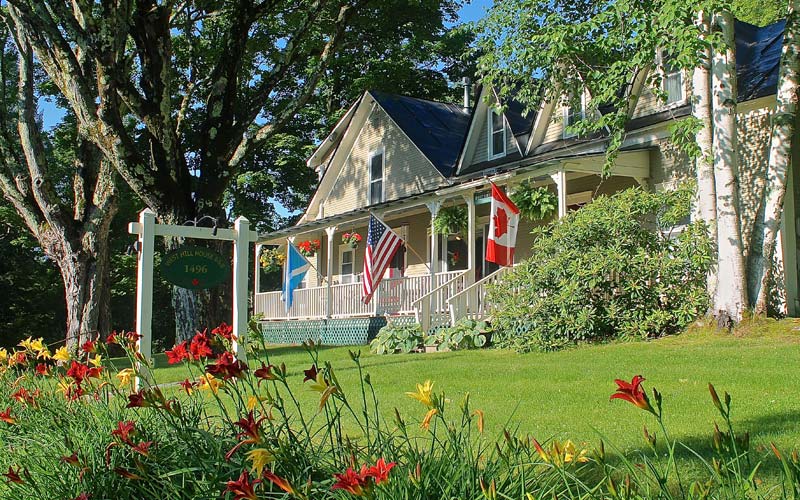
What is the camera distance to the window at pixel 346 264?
85.4 feet

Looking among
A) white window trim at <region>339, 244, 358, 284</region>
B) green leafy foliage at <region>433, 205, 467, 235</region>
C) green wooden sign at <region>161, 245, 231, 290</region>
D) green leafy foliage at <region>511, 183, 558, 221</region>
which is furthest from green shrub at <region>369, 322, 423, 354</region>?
white window trim at <region>339, 244, 358, 284</region>

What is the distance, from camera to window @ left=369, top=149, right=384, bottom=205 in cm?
2450

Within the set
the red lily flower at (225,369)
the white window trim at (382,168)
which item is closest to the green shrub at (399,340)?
the white window trim at (382,168)

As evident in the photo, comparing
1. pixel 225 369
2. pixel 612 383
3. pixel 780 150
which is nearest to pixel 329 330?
pixel 780 150

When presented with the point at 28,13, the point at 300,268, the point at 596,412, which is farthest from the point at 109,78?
the point at 300,268

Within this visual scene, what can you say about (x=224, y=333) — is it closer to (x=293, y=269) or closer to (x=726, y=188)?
(x=726, y=188)

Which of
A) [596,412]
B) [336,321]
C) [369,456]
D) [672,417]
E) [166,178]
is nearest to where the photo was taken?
[369,456]

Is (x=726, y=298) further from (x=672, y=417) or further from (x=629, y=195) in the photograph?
(x=672, y=417)

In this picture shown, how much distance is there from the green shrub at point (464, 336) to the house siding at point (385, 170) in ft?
26.2

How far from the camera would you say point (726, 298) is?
11492 mm

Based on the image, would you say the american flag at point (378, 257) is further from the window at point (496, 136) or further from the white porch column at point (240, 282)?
the white porch column at point (240, 282)

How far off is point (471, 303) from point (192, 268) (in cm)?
787

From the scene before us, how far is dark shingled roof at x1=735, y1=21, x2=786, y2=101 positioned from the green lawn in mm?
4772

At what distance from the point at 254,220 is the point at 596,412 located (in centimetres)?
3107
